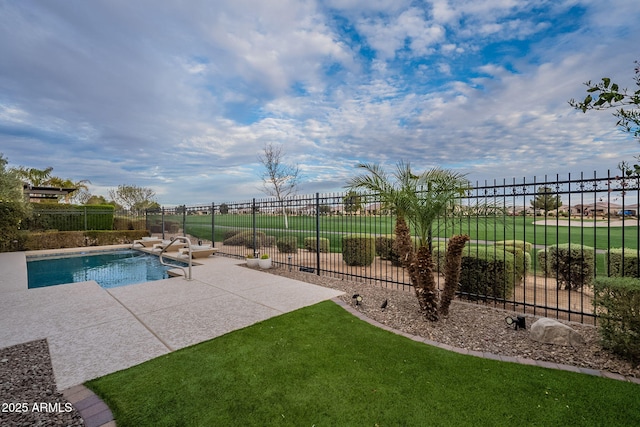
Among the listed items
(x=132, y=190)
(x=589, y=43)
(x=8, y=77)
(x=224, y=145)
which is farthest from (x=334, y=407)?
(x=132, y=190)

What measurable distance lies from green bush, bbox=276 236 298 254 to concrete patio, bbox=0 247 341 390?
14.6ft

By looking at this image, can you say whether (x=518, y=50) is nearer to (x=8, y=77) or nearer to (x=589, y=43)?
(x=589, y=43)

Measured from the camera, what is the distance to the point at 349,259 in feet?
30.4

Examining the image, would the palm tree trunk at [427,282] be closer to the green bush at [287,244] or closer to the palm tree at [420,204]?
the palm tree at [420,204]

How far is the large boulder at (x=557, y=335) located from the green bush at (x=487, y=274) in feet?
5.20

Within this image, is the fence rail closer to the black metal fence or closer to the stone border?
the black metal fence

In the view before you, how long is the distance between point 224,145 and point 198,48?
7989mm

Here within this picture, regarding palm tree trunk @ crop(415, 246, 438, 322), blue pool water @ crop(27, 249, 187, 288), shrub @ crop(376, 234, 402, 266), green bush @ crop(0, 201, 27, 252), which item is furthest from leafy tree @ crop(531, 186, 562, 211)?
green bush @ crop(0, 201, 27, 252)

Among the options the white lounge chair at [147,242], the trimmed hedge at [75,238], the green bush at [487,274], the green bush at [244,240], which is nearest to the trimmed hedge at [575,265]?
the green bush at [487,274]

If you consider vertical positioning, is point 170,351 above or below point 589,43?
below

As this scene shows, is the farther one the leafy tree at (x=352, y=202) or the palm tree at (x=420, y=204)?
the leafy tree at (x=352, y=202)

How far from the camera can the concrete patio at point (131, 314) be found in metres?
3.32

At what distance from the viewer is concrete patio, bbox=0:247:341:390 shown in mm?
3316

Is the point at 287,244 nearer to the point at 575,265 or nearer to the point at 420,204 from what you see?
the point at 420,204
